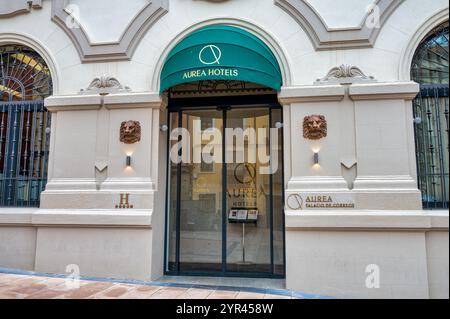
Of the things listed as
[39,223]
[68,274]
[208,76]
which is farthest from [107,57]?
[68,274]

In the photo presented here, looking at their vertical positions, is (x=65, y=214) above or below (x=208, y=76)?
below

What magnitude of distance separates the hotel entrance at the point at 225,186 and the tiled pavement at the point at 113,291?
1217 mm

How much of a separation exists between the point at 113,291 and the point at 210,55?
489 centimetres

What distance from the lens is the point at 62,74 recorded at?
25.5ft

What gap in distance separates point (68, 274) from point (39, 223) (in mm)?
1283

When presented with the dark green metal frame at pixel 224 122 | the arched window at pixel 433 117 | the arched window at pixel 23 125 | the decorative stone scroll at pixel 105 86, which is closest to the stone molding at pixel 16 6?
the arched window at pixel 23 125

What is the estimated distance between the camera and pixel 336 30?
6.80 metres

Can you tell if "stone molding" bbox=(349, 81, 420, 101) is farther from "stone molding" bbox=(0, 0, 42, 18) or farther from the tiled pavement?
"stone molding" bbox=(0, 0, 42, 18)

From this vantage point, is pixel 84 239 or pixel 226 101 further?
pixel 226 101

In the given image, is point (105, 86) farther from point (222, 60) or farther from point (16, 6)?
point (16, 6)

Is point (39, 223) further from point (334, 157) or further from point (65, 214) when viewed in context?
point (334, 157)

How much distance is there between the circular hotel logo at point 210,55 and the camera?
21.7ft

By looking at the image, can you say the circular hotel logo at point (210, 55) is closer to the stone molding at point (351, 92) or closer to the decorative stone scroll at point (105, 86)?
the stone molding at point (351, 92)

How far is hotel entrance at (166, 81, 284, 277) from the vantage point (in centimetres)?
768
